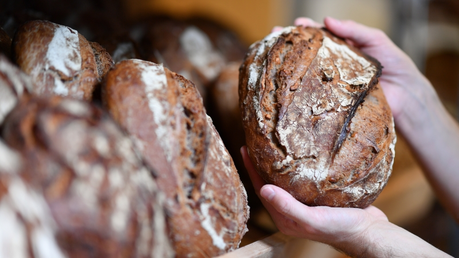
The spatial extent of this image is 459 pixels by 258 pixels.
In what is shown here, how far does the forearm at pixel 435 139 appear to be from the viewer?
1.49 m

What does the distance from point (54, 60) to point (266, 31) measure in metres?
2.53

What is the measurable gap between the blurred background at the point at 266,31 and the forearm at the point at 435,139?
0.12m

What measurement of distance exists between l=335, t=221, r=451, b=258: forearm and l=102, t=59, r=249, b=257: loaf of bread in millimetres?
395

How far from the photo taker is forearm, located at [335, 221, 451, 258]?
3.26 ft

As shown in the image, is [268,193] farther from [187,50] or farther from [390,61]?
[187,50]

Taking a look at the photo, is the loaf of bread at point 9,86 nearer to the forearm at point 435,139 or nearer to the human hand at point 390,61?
the human hand at point 390,61

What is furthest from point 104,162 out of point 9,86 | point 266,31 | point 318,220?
point 266,31

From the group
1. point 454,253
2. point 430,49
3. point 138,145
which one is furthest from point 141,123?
point 430,49

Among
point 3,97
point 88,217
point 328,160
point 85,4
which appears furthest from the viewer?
point 85,4

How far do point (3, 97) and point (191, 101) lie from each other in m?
0.38

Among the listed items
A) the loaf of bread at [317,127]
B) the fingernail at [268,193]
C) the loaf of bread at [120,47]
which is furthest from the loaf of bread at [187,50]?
the fingernail at [268,193]

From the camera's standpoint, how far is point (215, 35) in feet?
6.57

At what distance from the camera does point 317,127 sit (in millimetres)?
1000

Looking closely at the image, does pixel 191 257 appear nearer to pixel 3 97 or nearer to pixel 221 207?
pixel 221 207
